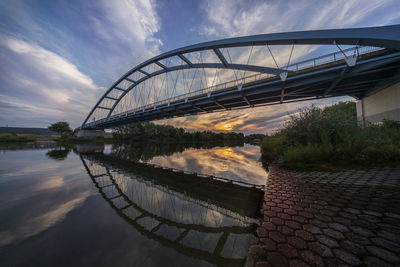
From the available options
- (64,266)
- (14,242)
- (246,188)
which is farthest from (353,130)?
(14,242)

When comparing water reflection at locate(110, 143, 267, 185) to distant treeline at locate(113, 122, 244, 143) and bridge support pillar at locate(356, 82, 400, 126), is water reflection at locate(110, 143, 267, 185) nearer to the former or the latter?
bridge support pillar at locate(356, 82, 400, 126)

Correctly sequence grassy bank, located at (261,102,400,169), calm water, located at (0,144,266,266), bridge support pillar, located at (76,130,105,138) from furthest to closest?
1. bridge support pillar, located at (76,130,105,138)
2. grassy bank, located at (261,102,400,169)
3. calm water, located at (0,144,266,266)

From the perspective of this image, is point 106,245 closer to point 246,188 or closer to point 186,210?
point 186,210

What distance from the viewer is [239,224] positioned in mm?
2883

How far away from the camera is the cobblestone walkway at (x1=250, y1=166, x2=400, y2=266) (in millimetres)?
1402

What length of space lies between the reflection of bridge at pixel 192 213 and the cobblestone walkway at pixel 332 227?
2.11ft

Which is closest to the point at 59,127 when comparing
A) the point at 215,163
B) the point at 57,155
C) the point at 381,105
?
the point at 57,155

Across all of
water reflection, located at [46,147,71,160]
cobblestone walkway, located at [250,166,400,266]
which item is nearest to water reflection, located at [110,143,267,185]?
cobblestone walkway, located at [250,166,400,266]

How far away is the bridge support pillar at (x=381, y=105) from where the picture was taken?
38.6 feet

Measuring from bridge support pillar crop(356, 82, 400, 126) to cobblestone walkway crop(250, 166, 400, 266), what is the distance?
12.7 meters

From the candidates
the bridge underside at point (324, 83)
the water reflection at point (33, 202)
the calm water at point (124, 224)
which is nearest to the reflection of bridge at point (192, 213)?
the calm water at point (124, 224)

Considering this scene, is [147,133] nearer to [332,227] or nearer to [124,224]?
[124,224]

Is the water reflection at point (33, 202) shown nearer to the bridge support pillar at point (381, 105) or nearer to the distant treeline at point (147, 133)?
the bridge support pillar at point (381, 105)

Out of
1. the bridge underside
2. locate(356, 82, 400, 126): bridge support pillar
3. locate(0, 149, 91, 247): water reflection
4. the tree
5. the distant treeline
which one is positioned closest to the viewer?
locate(0, 149, 91, 247): water reflection
